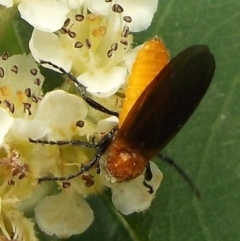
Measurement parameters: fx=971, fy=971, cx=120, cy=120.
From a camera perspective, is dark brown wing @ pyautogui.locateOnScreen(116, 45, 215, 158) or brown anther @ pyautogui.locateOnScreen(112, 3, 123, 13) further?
brown anther @ pyautogui.locateOnScreen(112, 3, 123, 13)

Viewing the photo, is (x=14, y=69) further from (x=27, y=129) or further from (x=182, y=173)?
(x=182, y=173)

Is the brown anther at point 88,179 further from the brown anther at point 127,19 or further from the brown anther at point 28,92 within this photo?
the brown anther at point 127,19

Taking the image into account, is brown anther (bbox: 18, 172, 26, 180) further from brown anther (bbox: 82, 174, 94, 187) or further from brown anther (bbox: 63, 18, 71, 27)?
brown anther (bbox: 63, 18, 71, 27)

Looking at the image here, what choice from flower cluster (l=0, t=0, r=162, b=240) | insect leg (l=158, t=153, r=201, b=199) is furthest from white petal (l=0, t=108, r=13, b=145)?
insect leg (l=158, t=153, r=201, b=199)

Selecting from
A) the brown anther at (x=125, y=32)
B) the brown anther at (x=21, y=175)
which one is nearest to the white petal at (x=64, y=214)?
the brown anther at (x=21, y=175)

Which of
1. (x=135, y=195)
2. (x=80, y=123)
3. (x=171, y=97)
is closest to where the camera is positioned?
(x=171, y=97)

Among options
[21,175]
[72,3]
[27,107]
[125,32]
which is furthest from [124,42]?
[21,175]

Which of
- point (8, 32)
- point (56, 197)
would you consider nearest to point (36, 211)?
point (56, 197)
